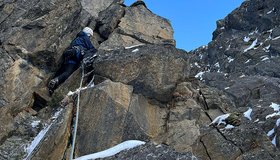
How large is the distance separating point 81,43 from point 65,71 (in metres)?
1.24

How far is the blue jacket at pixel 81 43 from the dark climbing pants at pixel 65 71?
0.16 meters

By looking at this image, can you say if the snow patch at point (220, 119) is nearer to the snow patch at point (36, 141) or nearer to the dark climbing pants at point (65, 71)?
the snow patch at point (36, 141)

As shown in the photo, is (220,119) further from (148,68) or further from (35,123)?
(35,123)

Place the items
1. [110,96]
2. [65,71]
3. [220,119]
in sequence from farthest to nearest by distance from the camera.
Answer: [65,71]
[220,119]
[110,96]

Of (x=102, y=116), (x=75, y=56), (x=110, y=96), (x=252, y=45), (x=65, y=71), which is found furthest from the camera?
(x=252, y=45)

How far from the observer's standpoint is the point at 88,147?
37.1 ft

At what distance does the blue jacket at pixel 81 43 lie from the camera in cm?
1517

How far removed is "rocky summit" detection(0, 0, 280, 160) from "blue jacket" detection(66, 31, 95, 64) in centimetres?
77

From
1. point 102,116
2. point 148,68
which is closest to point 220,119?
point 148,68

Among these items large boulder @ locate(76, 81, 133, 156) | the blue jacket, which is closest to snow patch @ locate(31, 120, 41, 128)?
large boulder @ locate(76, 81, 133, 156)

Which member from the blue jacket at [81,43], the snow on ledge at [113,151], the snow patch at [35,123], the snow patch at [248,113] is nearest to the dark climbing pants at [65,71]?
the blue jacket at [81,43]

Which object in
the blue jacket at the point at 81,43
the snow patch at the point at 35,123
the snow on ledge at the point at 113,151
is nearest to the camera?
the snow on ledge at the point at 113,151

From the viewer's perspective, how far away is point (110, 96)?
39.8 feet

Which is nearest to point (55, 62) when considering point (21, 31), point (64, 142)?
point (21, 31)
